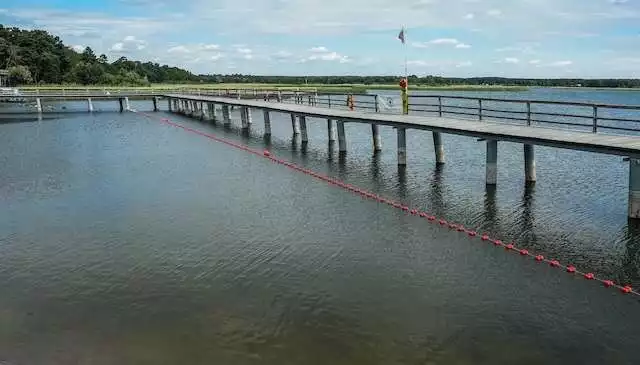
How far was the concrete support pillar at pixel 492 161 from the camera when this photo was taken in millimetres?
18000

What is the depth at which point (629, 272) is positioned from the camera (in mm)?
10891

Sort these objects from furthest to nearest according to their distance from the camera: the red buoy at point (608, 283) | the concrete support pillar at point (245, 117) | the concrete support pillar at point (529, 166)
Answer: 1. the concrete support pillar at point (245, 117)
2. the concrete support pillar at point (529, 166)
3. the red buoy at point (608, 283)

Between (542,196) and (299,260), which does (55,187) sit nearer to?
(299,260)

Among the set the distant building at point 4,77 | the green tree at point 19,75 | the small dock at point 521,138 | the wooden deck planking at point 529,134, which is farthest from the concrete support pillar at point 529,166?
the green tree at point 19,75

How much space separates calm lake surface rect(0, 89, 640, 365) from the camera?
836 cm

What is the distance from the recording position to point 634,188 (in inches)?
531

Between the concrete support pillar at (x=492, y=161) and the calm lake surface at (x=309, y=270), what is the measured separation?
2.04ft

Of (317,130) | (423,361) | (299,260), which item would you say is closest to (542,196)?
(299,260)

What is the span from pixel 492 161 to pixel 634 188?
532cm

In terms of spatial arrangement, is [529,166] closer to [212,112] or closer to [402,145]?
[402,145]

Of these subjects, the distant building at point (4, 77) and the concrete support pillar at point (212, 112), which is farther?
the distant building at point (4, 77)

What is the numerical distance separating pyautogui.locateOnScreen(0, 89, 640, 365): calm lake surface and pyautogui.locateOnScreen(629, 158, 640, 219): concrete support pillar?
490mm

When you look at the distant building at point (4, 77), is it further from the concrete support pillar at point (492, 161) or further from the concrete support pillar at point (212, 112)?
the concrete support pillar at point (492, 161)

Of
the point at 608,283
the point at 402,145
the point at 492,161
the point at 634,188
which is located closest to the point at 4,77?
the point at 402,145
